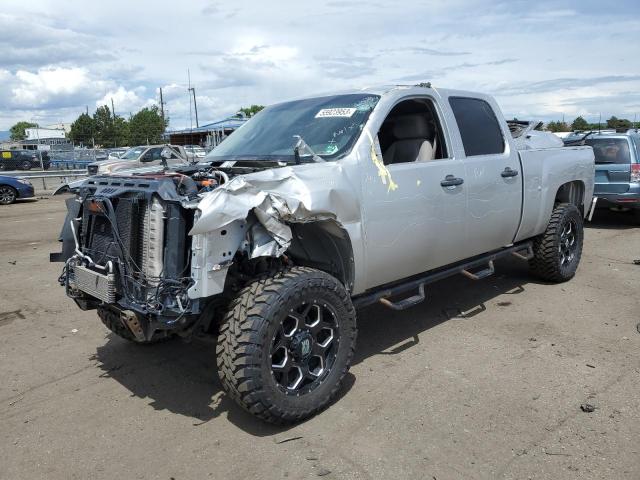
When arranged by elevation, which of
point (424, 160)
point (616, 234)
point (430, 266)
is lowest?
point (616, 234)

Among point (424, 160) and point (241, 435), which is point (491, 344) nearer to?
point (424, 160)

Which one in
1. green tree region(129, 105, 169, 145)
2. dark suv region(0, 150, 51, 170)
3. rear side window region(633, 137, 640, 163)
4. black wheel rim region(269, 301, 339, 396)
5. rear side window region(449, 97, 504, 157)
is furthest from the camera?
green tree region(129, 105, 169, 145)

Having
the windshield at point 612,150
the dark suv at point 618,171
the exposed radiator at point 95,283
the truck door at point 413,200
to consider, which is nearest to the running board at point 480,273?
the truck door at point 413,200

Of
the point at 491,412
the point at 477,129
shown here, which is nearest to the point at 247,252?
the point at 491,412

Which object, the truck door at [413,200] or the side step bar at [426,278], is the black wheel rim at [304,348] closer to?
the side step bar at [426,278]

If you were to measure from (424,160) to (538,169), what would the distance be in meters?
1.73

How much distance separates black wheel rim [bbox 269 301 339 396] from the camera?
3.40 m

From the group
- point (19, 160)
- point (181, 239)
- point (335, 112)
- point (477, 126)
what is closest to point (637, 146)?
point (477, 126)

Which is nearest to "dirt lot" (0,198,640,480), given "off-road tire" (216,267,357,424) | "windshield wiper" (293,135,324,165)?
"off-road tire" (216,267,357,424)

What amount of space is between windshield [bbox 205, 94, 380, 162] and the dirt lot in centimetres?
166

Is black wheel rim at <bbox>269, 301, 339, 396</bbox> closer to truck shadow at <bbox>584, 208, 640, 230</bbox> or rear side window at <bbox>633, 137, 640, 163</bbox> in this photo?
truck shadow at <bbox>584, 208, 640, 230</bbox>

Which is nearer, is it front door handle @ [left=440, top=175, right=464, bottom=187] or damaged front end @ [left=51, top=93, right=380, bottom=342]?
damaged front end @ [left=51, top=93, right=380, bottom=342]

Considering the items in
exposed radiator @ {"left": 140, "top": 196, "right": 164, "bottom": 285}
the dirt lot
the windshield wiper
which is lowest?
the dirt lot

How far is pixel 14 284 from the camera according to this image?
6.93 metres
